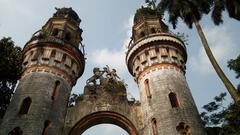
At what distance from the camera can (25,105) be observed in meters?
21.3

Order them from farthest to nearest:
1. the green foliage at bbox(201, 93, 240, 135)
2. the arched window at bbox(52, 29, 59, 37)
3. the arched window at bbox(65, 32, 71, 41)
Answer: the arched window at bbox(65, 32, 71, 41)
the arched window at bbox(52, 29, 59, 37)
the green foliage at bbox(201, 93, 240, 135)

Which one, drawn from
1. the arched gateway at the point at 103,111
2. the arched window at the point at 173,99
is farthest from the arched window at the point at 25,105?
the arched window at the point at 173,99

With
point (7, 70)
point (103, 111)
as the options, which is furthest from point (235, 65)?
point (7, 70)

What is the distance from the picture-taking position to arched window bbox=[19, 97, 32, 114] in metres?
20.9

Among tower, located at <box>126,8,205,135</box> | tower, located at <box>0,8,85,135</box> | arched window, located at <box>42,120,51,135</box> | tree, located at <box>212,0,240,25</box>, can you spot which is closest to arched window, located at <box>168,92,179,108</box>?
tower, located at <box>126,8,205,135</box>

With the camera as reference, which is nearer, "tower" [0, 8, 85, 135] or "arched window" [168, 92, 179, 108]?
"tower" [0, 8, 85, 135]

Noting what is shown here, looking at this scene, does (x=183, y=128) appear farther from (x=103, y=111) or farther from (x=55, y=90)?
(x=55, y=90)

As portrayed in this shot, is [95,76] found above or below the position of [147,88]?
above

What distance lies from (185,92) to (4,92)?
44.9ft

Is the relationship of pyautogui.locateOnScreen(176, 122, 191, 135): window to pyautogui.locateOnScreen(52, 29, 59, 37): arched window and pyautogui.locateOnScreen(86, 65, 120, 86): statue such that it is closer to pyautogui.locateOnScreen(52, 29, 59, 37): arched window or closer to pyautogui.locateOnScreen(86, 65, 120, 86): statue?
pyautogui.locateOnScreen(86, 65, 120, 86): statue

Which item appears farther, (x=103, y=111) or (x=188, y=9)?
(x=103, y=111)

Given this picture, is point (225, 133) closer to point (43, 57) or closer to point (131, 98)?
point (131, 98)

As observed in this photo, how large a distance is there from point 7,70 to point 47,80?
3.67 metres

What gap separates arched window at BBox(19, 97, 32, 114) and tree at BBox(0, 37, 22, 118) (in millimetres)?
3516
